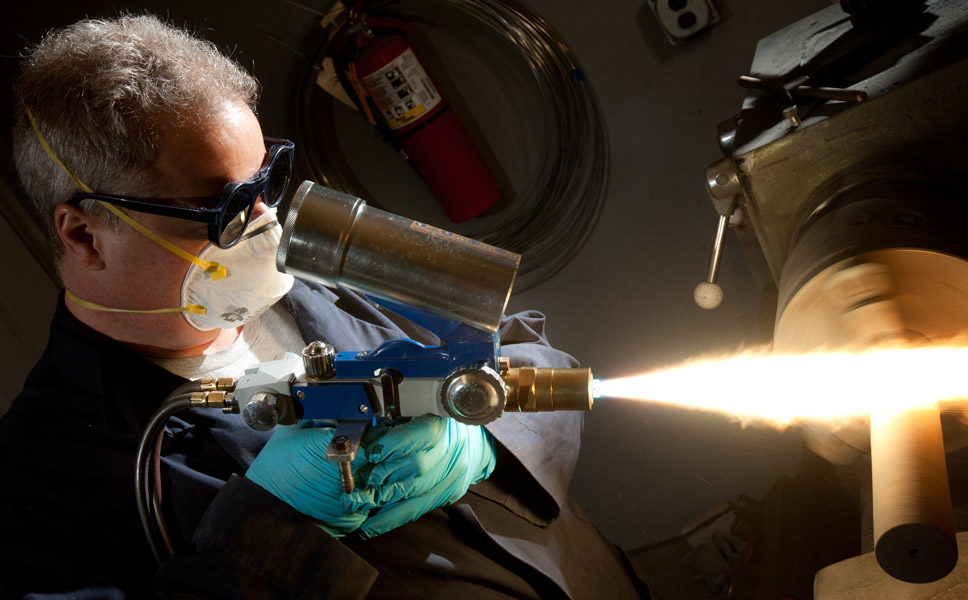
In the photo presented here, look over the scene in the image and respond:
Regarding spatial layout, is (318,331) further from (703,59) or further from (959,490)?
(703,59)

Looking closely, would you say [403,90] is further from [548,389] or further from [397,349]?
[548,389]

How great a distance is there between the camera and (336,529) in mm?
1294

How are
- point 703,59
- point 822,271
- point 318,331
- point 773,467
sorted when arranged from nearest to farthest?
point 822,271 < point 318,331 < point 703,59 < point 773,467

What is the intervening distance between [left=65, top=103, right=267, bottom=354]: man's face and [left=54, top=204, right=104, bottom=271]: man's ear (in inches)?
0.7

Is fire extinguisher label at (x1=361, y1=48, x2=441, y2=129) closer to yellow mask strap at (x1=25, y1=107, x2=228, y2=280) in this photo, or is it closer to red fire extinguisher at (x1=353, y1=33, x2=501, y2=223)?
red fire extinguisher at (x1=353, y1=33, x2=501, y2=223)

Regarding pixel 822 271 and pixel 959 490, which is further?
pixel 959 490

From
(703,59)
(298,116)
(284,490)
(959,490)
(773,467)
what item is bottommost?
(773,467)

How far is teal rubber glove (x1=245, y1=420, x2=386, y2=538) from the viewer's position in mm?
1187

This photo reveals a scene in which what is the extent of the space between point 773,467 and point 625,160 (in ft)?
4.52

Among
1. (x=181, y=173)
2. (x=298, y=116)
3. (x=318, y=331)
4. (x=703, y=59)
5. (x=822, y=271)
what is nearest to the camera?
(x=822, y=271)

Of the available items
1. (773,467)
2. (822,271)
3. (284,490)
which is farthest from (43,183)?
(773,467)

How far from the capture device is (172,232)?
54.4 inches

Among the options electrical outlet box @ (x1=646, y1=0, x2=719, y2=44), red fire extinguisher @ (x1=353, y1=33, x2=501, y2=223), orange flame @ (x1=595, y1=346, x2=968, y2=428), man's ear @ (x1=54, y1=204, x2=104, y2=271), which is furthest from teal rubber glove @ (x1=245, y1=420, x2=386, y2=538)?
electrical outlet box @ (x1=646, y1=0, x2=719, y2=44)

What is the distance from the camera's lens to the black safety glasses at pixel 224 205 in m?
1.32
